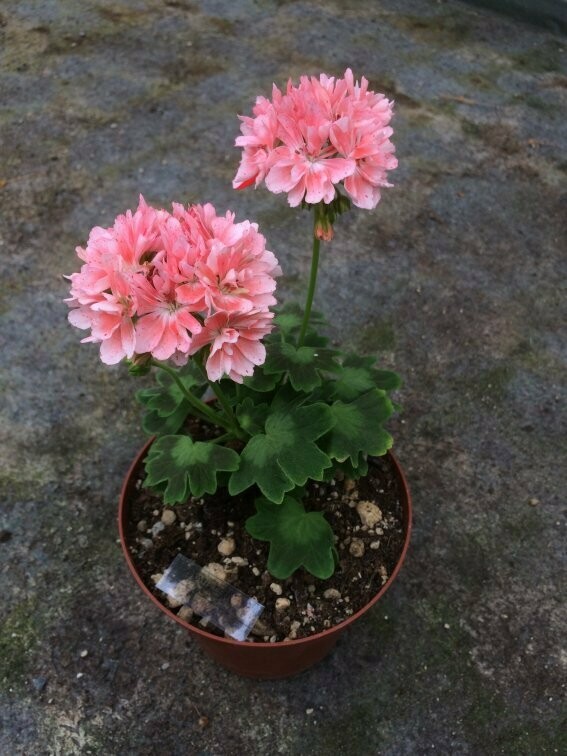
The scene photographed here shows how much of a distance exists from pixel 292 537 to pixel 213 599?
0.73 feet

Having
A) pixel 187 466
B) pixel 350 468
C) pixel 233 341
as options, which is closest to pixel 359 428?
pixel 350 468

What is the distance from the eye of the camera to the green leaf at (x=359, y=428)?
4.82 feet

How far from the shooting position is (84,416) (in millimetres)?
2361

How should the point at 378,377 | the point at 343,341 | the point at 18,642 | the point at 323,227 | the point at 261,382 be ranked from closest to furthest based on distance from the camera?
1. the point at 323,227
2. the point at 261,382
3. the point at 378,377
4. the point at 18,642
5. the point at 343,341

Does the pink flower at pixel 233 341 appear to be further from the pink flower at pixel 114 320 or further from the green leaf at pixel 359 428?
the green leaf at pixel 359 428

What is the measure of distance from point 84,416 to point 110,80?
207 centimetres

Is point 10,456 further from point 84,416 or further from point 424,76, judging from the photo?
point 424,76

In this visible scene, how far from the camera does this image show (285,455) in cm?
140

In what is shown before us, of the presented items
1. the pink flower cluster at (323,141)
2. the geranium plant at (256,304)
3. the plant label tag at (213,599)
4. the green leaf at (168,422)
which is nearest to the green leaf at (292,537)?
the geranium plant at (256,304)

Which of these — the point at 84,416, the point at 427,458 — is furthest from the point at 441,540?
the point at 84,416

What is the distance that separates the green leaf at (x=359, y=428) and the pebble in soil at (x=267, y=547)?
252mm

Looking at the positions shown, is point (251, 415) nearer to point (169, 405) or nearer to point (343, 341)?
point (169, 405)

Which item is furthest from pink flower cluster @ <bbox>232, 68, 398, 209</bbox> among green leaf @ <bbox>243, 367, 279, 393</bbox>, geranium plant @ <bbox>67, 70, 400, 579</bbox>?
green leaf @ <bbox>243, 367, 279, 393</bbox>

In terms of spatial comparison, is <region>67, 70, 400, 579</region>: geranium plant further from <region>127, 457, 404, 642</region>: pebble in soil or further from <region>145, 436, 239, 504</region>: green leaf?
<region>127, 457, 404, 642</region>: pebble in soil
